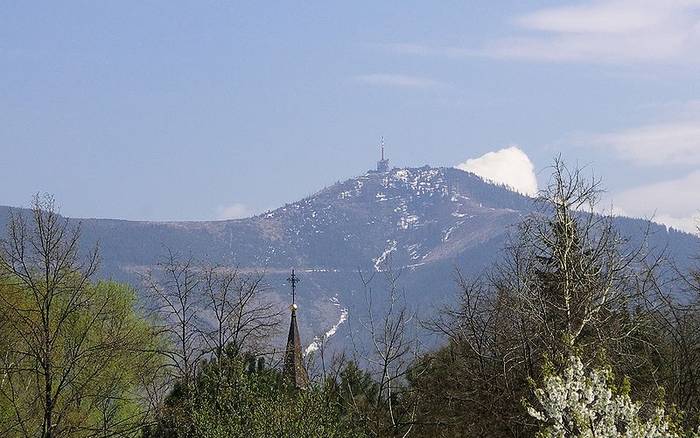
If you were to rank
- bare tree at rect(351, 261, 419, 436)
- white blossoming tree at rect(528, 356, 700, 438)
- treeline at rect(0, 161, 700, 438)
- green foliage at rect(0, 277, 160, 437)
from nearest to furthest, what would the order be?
white blossoming tree at rect(528, 356, 700, 438)
treeline at rect(0, 161, 700, 438)
green foliage at rect(0, 277, 160, 437)
bare tree at rect(351, 261, 419, 436)

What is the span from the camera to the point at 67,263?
2502cm

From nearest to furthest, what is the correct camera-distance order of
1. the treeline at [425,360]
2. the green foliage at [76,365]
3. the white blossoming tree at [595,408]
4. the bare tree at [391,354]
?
the white blossoming tree at [595,408]
the treeline at [425,360]
the green foliage at [76,365]
the bare tree at [391,354]

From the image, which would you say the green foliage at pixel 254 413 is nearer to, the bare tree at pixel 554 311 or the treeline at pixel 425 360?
the treeline at pixel 425 360

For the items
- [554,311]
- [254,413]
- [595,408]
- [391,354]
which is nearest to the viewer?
[595,408]

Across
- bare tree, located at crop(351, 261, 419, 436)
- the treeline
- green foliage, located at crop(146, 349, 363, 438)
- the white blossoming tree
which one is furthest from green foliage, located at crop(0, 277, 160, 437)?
the white blossoming tree

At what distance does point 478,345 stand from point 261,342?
23.2ft

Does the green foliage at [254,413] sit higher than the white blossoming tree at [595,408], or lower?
lower

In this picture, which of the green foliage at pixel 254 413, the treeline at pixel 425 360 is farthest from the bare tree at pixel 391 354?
the green foliage at pixel 254 413

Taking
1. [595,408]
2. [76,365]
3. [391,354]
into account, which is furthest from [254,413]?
[391,354]

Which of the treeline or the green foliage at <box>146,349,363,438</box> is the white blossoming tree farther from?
the green foliage at <box>146,349,363,438</box>

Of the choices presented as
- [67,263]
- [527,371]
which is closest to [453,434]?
[527,371]

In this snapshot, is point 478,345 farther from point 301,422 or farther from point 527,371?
point 301,422

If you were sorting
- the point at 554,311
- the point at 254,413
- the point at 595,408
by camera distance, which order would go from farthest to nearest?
the point at 554,311, the point at 254,413, the point at 595,408

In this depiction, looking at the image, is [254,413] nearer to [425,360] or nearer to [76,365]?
[76,365]
